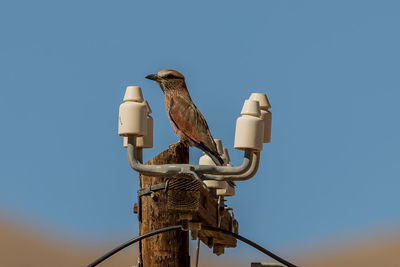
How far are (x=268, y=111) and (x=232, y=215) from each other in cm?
201

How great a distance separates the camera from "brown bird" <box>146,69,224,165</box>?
12200 mm

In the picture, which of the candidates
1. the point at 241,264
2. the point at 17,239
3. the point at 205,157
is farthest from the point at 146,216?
the point at 17,239

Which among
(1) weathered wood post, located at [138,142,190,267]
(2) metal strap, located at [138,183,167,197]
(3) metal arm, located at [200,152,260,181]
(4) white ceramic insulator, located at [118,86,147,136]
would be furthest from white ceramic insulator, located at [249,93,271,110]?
(4) white ceramic insulator, located at [118,86,147,136]

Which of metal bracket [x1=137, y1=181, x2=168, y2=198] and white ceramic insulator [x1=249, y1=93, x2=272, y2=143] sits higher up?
white ceramic insulator [x1=249, y1=93, x2=272, y2=143]

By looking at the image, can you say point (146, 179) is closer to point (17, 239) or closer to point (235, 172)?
point (235, 172)

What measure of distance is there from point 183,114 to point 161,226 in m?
1.36

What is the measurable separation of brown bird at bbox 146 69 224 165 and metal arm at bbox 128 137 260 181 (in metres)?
1.77

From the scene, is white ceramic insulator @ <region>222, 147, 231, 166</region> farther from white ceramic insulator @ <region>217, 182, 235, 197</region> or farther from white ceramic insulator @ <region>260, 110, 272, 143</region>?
white ceramic insulator @ <region>260, 110, 272, 143</region>

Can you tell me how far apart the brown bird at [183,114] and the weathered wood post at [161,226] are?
1.22 ft

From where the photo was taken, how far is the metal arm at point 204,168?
33.4 ft

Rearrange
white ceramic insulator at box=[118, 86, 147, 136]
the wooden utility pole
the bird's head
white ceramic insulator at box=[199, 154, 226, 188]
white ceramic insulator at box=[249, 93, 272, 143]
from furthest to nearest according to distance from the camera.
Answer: white ceramic insulator at box=[199, 154, 226, 188] < the bird's head < the wooden utility pole < white ceramic insulator at box=[249, 93, 272, 143] < white ceramic insulator at box=[118, 86, 147, 136]

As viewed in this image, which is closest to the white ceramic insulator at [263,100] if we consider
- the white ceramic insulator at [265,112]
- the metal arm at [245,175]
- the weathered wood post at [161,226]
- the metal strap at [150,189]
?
the white ceramic insulator at [265,112]

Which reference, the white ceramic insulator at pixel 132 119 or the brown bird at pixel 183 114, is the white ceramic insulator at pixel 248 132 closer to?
the white ceramic insulator at pixel 132 119

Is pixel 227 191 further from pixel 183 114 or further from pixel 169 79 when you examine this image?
pixel 169 79
